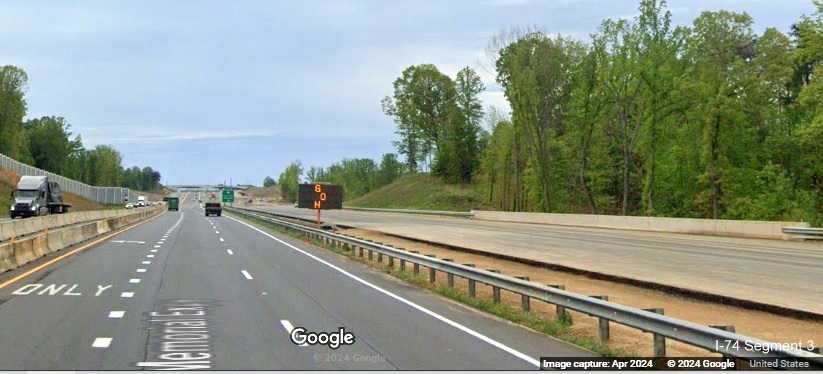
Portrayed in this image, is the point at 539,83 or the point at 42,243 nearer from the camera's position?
the point at 42,243

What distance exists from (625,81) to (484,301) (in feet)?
187

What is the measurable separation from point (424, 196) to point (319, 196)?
79.1 m

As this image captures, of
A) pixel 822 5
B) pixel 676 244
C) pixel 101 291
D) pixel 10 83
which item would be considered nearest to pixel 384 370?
pixel 101 291

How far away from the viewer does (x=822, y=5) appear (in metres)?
49.2

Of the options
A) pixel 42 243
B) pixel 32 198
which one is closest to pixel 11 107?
pixel 32 198

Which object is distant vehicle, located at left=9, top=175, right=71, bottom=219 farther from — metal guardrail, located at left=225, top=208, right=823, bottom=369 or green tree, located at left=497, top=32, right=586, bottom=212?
metal guardrail, located at left=225, top=208, right=823, bottom=369

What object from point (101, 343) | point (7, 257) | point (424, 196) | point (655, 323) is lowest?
point (101, 343)

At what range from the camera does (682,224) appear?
1801 inches

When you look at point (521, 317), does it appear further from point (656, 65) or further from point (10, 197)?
point (10, 197)

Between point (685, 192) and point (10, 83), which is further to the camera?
point (10, 83)

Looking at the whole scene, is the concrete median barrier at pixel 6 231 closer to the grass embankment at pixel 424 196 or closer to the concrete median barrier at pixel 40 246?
the concrete median barrier at pixel 40 246

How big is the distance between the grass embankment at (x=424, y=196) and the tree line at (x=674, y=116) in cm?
2280

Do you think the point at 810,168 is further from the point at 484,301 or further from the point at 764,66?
the point at 484,301

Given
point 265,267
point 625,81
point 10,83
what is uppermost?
point 10,83
